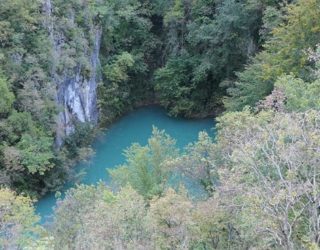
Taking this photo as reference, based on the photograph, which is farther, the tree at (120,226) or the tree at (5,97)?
the tree at (5,97)

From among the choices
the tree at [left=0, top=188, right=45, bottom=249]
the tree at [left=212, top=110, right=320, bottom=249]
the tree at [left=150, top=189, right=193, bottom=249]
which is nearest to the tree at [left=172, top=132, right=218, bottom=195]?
the tree at [left=0, top=188, right=45, bottom=249]

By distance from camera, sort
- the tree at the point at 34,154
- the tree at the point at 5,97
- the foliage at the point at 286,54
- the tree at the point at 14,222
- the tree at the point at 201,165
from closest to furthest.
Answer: the tree at the point at 14,222 → the tree at the point at 201,165 → the foliage at the point at 286,54 → the tree at the point at 5,97 → the tree at the point at 34,154

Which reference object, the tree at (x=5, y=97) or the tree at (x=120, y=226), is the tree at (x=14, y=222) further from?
the tree at (x=5, y=97)

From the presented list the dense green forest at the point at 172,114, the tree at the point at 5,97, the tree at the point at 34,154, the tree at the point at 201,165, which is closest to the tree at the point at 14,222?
the dense green forest at the point at 172,114

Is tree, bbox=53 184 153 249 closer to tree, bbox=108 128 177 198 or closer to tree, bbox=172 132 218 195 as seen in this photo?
tree, bbox=172 132 218 195

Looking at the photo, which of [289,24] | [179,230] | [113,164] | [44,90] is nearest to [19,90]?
[44,90]

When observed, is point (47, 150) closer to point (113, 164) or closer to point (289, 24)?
point (113, 164)
